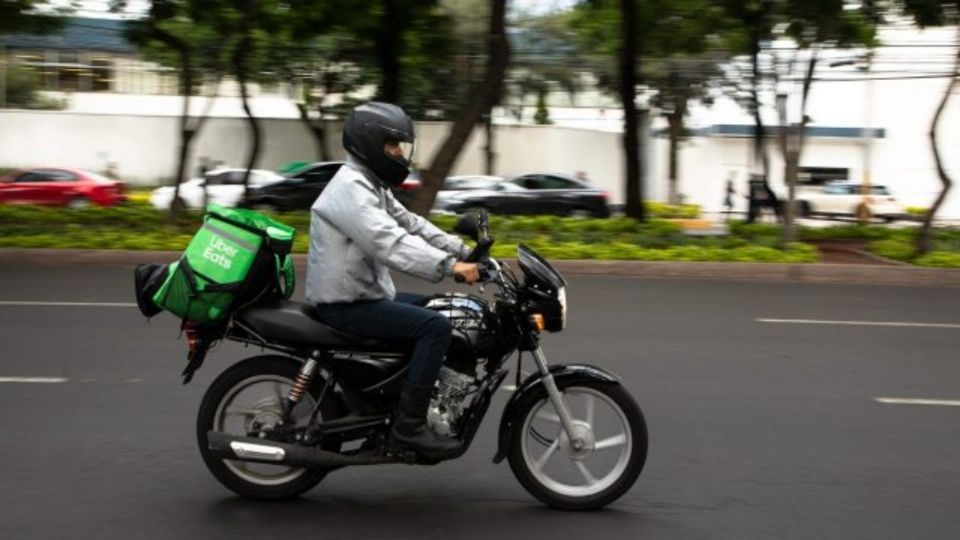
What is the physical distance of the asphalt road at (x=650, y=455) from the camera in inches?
186

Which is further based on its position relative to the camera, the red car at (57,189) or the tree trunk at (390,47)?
the red car at (57,189)

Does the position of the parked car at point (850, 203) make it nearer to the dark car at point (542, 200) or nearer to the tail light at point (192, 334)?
the dark car at point (542, 200)

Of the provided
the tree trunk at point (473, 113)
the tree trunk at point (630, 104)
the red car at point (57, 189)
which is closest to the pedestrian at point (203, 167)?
the red car at point (57, 189)

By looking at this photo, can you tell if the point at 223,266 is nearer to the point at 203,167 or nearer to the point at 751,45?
the point at 751,45

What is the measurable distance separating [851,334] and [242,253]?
7082 mm

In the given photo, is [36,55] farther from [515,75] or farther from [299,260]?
[299,260]

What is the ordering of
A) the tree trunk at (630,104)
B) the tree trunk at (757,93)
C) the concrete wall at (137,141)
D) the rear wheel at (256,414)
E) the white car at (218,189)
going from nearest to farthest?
the rear wheel at (256,414) < the tree trunk at (630,104) < the tree trunk at (757,93) < the white car at (218,189) < the concrete wall at (137,141)

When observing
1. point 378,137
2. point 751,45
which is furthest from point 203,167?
point 378,137

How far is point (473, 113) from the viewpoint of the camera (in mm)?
17578

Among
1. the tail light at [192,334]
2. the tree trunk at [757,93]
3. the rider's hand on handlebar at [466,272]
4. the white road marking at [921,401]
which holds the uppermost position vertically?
the tree trunk at [757,93]

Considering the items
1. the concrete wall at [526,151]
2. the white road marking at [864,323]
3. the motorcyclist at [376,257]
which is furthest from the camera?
the concrete wall at [526,151]

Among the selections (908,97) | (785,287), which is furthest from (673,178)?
(785,287)

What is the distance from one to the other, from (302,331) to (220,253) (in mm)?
471

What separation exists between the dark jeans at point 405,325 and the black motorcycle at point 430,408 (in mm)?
66
